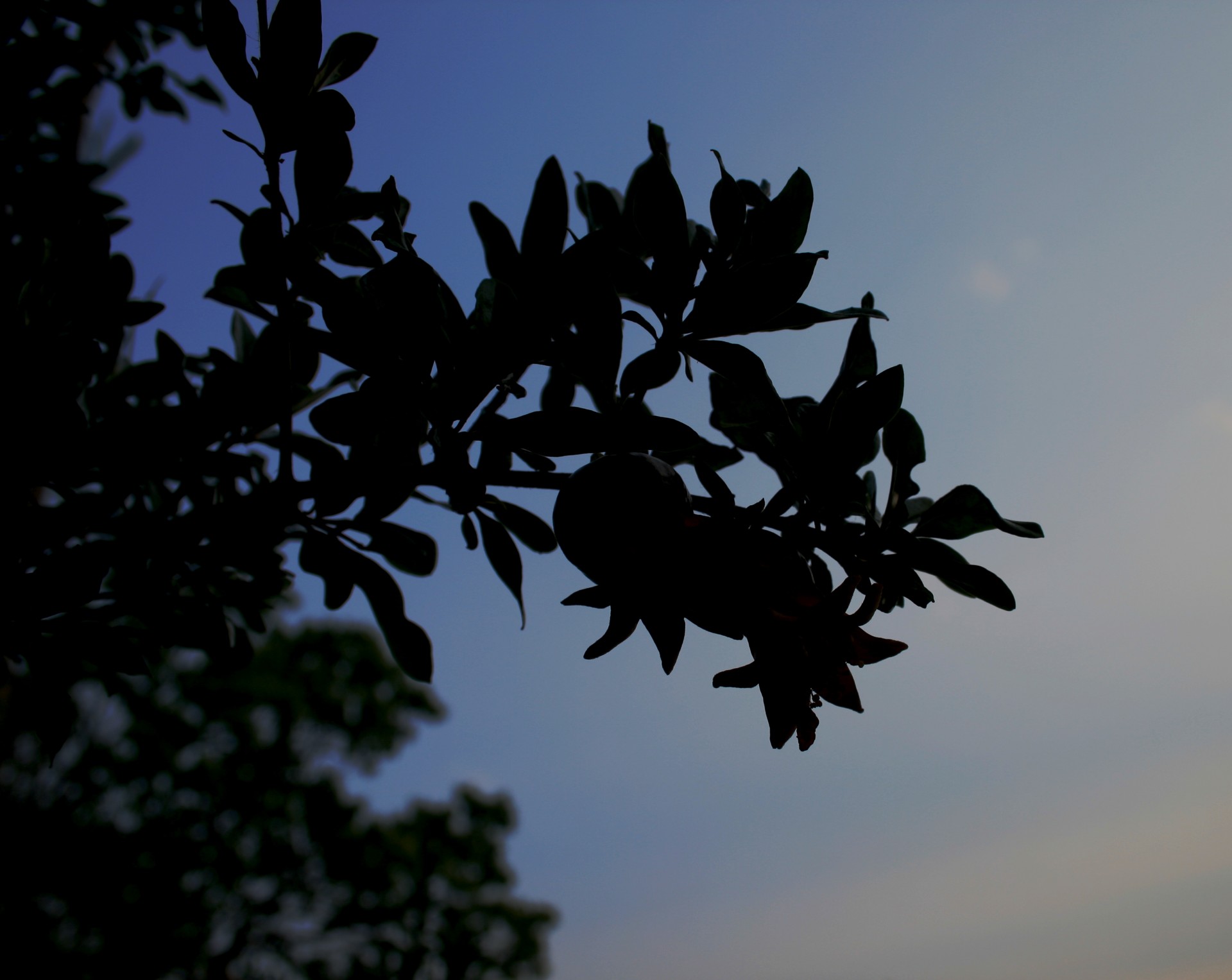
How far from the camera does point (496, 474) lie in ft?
4.09

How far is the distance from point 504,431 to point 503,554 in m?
0.39

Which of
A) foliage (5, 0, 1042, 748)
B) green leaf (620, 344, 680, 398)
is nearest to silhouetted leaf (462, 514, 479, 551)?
foliage (5, 0, 1042, 748)

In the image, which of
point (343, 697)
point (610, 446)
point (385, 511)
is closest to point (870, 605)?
point (610, 446)

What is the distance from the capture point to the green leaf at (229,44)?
4.04ft

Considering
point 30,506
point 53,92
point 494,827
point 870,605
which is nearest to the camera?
point 870,605

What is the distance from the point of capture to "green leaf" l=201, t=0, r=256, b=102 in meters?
1.23

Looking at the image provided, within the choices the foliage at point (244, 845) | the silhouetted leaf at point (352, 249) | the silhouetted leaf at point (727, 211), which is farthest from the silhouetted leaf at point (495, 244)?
the foliage at point (244, 845)

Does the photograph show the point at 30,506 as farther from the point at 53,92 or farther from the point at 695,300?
the point at 53,92

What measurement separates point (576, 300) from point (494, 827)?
39.1ft

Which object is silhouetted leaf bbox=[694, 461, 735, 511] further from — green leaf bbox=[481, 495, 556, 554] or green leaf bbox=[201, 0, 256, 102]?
green leaf bbox=[201, 0, 256, 102]

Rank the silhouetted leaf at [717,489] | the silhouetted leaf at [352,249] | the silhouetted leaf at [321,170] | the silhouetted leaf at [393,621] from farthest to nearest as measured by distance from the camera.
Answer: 1. the silhouetted leaf at [393,621]
2. the silhouetted leaf at [352,249]
3. the silhouetted leaf at [321,170]
4. the silhouetted leaf at [717,489]

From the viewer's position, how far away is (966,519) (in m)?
1.24

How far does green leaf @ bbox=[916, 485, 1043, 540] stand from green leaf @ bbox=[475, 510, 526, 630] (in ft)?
2.46

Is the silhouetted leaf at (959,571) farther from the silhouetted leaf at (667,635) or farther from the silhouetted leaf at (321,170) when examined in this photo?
the silhouetted leaf at (321,170)
